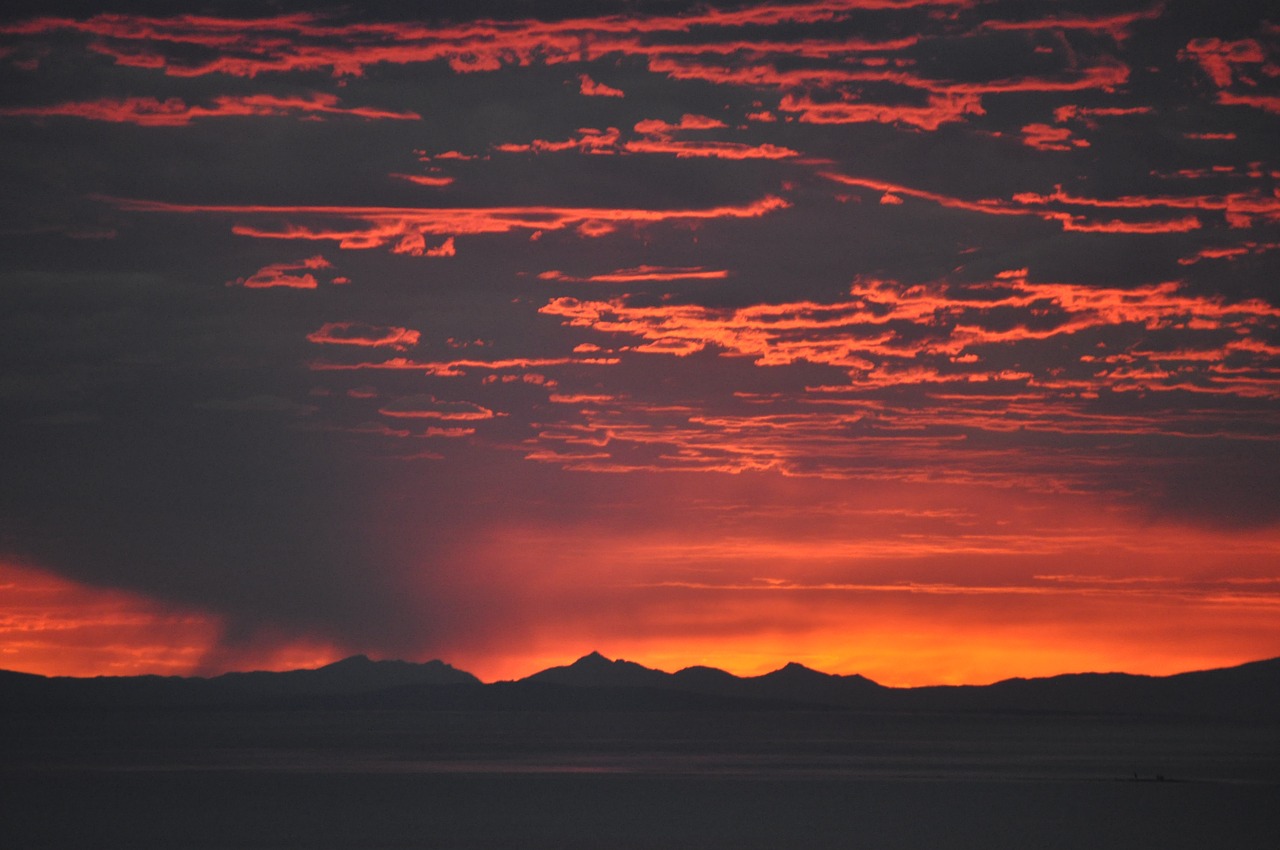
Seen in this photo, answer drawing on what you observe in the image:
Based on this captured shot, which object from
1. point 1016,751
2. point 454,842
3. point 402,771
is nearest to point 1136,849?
point 454,842

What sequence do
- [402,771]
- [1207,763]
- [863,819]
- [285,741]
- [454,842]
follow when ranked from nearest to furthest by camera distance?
1. [454,842]
2. [863,819]
3. [402,771]
4. [1207,763]
5. [285,741]

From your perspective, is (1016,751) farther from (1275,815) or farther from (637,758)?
(1275,815)

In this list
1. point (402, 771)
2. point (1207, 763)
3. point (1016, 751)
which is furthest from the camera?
point (1016, 751)

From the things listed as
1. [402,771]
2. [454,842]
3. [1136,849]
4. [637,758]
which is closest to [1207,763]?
[637,758]

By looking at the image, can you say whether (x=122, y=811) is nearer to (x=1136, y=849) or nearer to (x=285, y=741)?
(x=1136, y=849)

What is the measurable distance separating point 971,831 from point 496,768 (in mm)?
60086

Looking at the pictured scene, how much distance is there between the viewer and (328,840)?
59469mm

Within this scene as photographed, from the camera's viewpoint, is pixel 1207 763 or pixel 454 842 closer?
pixel 454 842

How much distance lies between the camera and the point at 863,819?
7219cm

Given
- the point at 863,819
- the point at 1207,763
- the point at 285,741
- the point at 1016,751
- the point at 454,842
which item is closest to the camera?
the point at 454,842

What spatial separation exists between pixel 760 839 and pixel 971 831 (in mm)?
11311

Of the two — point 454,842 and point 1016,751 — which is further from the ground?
point 1016,751

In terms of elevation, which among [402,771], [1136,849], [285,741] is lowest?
[1136,849]

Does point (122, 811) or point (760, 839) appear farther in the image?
point (122, 811)
